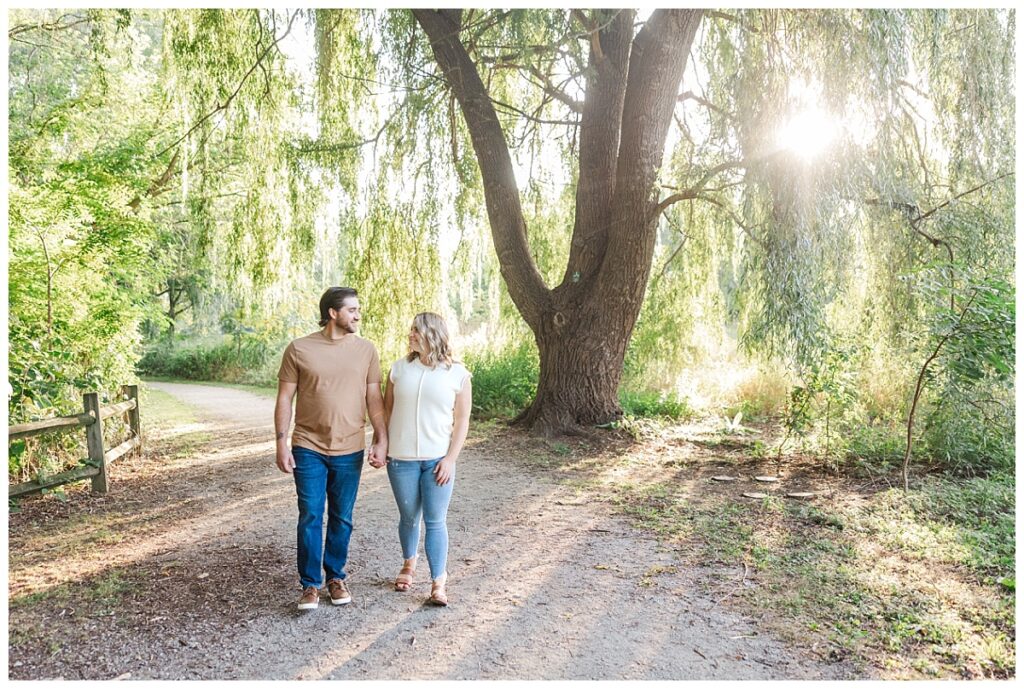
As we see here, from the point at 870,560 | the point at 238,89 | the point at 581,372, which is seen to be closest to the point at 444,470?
the point at 870,560

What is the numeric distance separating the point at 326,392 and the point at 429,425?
53 cm

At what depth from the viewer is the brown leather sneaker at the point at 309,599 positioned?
3637 millimetres

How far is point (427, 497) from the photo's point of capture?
146 inches

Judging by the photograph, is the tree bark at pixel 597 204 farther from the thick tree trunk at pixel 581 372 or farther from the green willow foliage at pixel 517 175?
the green willow foliage at pixel 517 175

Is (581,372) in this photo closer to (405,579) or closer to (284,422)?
(405,579)

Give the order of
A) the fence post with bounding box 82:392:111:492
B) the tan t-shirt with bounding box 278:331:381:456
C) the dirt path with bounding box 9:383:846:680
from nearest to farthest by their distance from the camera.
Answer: the dirt path with bounding box 9:383:846:680
the tan t-shirt with bounding box 278:331:381:456
the fence post with bounding box 82:392:111:492

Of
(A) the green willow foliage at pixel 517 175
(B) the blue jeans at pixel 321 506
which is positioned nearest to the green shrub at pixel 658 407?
(A) the green willow foliage at pixel 517 175

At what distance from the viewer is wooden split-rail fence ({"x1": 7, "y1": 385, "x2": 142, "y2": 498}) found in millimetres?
5664

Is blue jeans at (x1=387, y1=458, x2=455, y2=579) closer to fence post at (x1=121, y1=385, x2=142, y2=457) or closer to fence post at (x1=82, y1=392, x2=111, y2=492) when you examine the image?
fence post at (x1=82, y1=392, x2=111, y2=492)

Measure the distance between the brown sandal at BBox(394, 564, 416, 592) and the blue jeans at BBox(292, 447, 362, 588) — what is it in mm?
304

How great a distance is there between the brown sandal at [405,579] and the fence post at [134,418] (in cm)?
524

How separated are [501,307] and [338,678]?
332 inches

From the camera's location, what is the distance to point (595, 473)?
23.4 feet

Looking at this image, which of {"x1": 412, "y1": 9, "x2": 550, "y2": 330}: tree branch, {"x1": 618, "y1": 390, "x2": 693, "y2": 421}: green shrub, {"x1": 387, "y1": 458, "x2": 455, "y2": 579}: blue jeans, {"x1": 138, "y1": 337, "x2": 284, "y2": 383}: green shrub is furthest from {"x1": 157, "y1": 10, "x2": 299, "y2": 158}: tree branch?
{"x1": 138, "y1": 337, "x2": 284, "y2": 383}: green shrub
